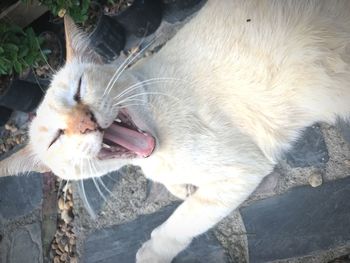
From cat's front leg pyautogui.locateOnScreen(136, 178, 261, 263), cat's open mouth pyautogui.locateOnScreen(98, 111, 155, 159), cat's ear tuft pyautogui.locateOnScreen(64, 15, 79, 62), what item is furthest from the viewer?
cat's front leg pyautogui.locateOnScreen(136, 178, 261, 263)

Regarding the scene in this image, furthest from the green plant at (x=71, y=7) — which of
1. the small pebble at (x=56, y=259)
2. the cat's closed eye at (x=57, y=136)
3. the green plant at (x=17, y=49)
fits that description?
the small pebble at (x=56, y=259)

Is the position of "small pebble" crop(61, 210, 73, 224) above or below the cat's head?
below

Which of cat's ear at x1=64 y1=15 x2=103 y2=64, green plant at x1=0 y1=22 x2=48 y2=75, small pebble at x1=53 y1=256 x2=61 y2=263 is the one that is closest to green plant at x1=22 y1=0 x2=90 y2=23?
green plant at x1=0 y1=22 x2=48 y2=75

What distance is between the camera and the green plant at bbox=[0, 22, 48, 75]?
264 cm

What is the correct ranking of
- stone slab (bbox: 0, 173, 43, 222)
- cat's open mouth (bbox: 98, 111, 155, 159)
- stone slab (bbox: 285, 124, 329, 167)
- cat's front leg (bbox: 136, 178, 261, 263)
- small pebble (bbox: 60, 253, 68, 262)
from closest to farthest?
cat's open mouth (bbox: 98, 111, 155, 159), cat's front leg (bbox: 136, 178, 261, 263), stone slab (bbox: 285, 124, 329, 167), small pebble (bbox: 60, 253, 68, 262), stone slab (bbox: 0, 173, 43, 222)

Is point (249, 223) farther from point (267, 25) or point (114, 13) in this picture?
point (114, 13)

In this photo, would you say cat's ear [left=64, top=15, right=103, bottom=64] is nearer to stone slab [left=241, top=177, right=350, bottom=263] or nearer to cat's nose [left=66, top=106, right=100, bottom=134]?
cat's nose [left=66, top=106, right=100, bottom=134]

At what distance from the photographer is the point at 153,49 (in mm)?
2896

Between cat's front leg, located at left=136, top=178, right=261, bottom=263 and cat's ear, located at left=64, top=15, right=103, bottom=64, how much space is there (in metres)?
0.76

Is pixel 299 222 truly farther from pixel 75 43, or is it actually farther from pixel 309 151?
pixel 75 43

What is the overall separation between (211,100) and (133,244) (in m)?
0.99

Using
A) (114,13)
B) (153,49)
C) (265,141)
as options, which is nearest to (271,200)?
(265,141)

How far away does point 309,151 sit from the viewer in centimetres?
232

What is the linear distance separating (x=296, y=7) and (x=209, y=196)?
86cm
